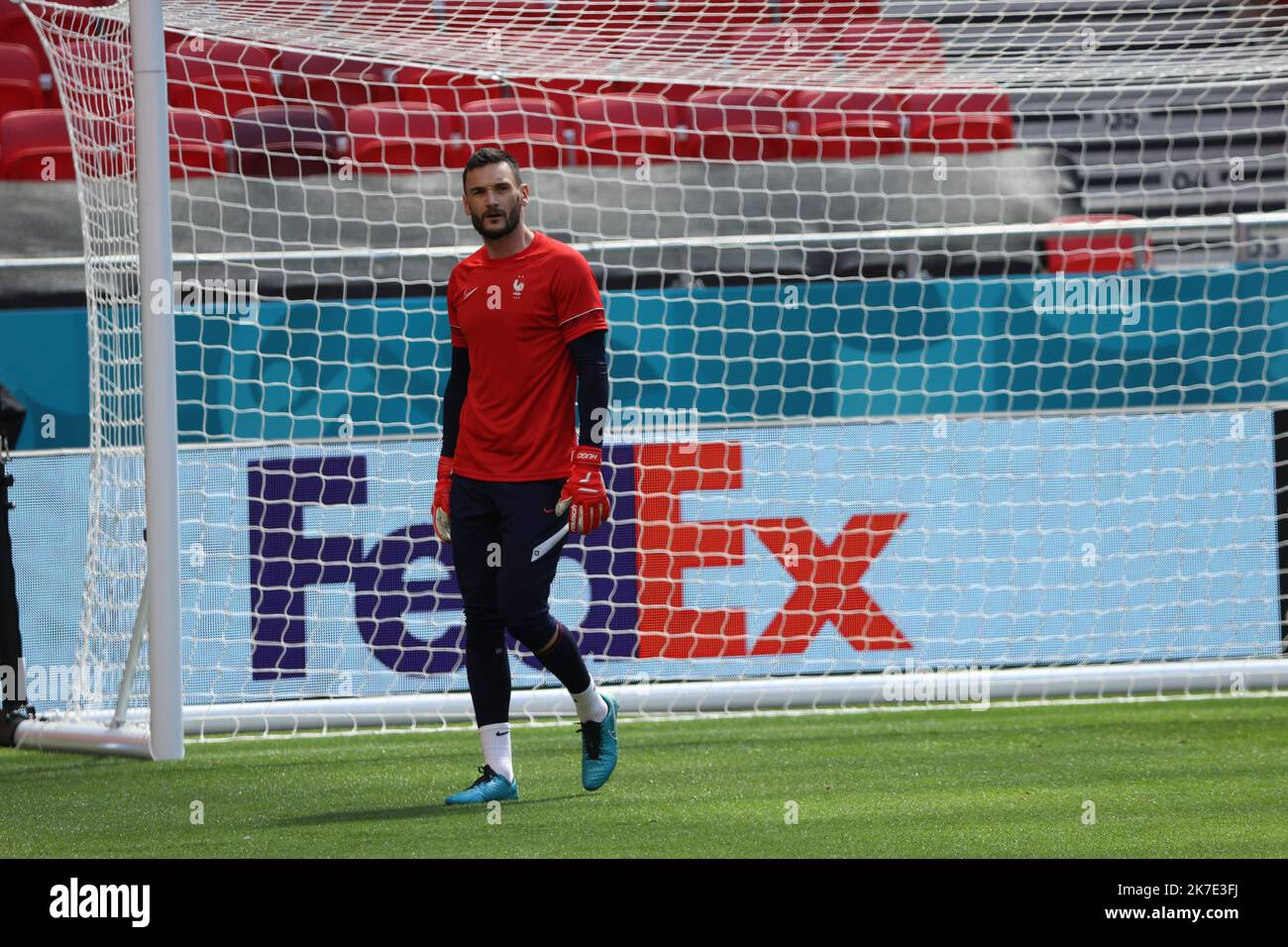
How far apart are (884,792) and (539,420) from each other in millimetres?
1241

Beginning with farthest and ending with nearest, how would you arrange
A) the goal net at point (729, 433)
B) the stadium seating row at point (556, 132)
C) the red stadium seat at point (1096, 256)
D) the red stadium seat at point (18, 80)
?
the red stadium seat at point (18, 80)
the stadium seating row at point (556, 132)
the red stadium seat at point (1096, 256)
the goal net at point (729, 433)

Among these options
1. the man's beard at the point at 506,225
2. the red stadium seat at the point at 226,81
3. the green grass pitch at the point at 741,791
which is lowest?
the green grass pitch at the point at 741,791

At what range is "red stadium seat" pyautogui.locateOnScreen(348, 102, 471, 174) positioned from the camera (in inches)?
293

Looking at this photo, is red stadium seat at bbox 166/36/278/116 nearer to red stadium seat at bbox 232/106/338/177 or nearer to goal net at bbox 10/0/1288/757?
red stadium seat at bbox 232/106/338/177

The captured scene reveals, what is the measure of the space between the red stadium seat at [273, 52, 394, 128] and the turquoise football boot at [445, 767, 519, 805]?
431cm

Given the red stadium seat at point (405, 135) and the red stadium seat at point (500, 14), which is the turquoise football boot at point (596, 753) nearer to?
the red stadium seat at point (500, 14)

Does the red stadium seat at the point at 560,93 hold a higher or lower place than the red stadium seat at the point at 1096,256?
higher

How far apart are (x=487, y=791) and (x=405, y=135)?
13.9ft

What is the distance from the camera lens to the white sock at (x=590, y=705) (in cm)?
409

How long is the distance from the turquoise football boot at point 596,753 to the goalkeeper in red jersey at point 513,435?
0.60ft

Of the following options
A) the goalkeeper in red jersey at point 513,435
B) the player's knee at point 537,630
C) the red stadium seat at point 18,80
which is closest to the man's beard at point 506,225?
the goalkeeper in red jersey at point 513,435

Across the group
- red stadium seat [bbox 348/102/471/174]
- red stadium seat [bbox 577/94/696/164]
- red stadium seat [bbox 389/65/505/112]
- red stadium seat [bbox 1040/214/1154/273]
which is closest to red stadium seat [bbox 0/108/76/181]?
red stadium seat [bbox 348/102/471/174]

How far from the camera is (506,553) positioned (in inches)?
Result: 153

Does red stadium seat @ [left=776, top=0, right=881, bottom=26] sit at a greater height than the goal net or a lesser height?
greater
